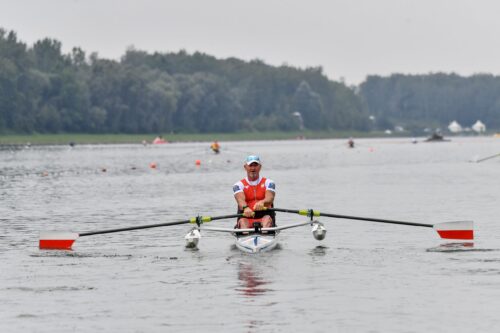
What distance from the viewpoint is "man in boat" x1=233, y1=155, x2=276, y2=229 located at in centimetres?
2630

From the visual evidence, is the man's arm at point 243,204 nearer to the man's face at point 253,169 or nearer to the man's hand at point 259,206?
the man's hand at point 259,206

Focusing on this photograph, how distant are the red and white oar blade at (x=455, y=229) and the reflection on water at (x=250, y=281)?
6.31 metres

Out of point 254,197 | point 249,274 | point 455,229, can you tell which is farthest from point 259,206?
point 455,229

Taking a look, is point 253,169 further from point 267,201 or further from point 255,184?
point 267,201

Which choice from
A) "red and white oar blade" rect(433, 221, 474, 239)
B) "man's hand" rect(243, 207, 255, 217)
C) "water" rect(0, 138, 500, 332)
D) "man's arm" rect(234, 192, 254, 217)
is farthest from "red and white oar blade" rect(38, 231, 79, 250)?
"red and white oar blade" rect(433, 221, 474, 239)

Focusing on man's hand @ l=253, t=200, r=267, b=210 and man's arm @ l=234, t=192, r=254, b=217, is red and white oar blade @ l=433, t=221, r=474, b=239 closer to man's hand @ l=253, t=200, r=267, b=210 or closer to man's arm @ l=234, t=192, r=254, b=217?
man's hand @ l=253, t=200, r=267, b=210

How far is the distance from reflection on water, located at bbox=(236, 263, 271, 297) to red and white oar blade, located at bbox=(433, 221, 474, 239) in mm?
6307

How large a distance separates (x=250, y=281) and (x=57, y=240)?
24.5ft

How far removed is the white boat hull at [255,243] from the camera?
25.3m

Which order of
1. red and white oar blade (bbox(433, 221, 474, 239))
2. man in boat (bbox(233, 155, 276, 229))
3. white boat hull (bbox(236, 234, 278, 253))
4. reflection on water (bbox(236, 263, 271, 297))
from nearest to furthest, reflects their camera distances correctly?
reflection on water (bbox(236, 263, 271, 297)) → white boat hull (bbox(236, 234, 278, 253)) → man in boat (bbox(233, 155, 276, 229)) → red and white oar blade (bbox(433, 221, 474, 239))

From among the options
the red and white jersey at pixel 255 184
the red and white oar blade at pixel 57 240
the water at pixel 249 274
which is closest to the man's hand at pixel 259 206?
the red and white jersey at pixel 255 184

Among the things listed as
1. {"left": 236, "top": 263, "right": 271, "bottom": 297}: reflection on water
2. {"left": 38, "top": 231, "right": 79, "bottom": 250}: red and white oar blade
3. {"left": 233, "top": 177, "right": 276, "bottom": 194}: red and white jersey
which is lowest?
{"left": 236, "top": 263, "right": 271, "bottom": 297}: reflection on water

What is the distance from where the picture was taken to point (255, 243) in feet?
83.0

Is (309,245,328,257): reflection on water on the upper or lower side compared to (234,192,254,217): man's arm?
lower
